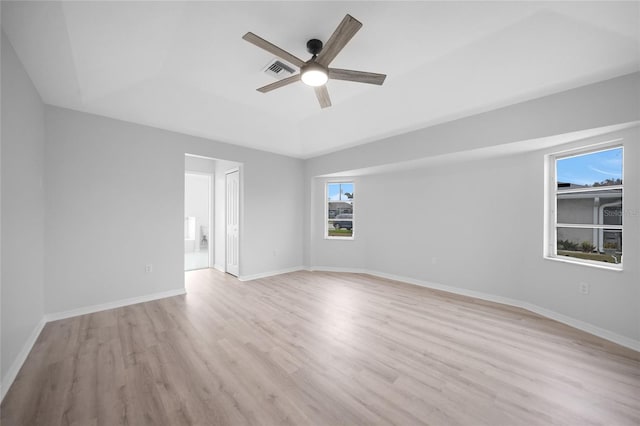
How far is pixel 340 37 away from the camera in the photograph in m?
1.89

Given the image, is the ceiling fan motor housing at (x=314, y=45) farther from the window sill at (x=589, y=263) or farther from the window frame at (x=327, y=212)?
the window sill at (x=589, y=263)

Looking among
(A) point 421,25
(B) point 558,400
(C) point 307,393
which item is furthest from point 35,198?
(B) point 558,400

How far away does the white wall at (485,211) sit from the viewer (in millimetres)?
2598

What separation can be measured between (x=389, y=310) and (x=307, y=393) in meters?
1.92

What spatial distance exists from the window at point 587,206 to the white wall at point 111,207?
5291 millimetres

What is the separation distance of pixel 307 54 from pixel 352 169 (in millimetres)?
2665

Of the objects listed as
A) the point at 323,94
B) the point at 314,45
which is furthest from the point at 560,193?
the point at 314,45

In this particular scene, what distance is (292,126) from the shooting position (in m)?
4.73

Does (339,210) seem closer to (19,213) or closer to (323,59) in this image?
(323,59)

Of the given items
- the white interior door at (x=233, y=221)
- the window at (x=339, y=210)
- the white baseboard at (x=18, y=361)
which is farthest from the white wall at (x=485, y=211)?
the white baseboard at (x=18, y=361)

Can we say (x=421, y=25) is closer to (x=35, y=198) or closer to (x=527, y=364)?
(x=527, y=364)

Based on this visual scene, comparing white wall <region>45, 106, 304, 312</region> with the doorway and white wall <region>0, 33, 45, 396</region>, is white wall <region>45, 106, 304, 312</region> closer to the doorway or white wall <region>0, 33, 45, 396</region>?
white wall <region>0, 33, 45, 396</region>

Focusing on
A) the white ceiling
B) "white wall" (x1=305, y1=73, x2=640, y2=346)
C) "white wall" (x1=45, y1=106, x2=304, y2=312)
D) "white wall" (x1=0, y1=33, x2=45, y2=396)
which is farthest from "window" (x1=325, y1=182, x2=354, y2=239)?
"white wall" (x1=0, y1=33, x2=45, y2=396)

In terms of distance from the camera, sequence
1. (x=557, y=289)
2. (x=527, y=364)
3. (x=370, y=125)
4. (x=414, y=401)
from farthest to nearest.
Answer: (x=370, y=125) → (x=557, y=289) → (x=527, y=364) → (x=414, y=401)
